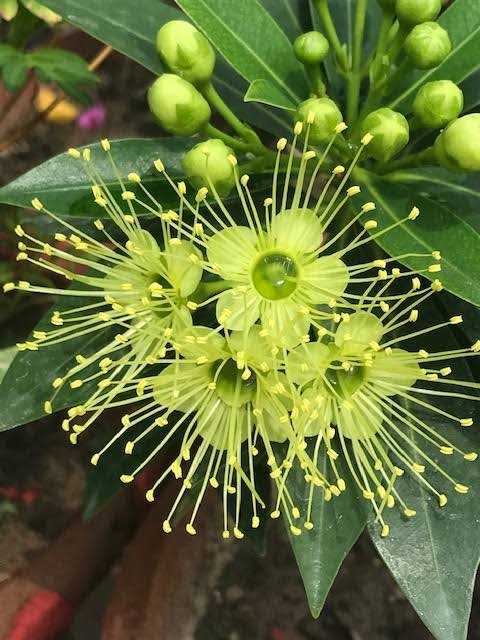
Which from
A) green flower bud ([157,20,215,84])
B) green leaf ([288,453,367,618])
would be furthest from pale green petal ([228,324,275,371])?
green flower bud ([157,20,215,84])

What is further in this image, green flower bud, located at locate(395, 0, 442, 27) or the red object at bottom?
the red object at bottom

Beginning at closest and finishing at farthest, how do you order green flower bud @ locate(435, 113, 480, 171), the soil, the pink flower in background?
green flower bud @ locate(435, 113, 480, 171) → the soil → the pink flower in background

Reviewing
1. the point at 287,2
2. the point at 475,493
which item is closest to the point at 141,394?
the point at 475,493

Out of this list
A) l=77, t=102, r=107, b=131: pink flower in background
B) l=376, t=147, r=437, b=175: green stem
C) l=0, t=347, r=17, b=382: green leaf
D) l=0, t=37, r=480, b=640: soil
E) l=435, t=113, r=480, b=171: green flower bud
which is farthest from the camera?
l=77, t=102, r=107, b=131: pink flower in background

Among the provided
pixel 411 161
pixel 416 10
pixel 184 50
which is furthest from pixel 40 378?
pixel 416 10

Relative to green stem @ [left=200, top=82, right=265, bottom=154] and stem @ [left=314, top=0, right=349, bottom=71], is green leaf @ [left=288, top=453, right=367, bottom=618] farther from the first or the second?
stem @ [left=314, top=0, right=349, bottom=71]

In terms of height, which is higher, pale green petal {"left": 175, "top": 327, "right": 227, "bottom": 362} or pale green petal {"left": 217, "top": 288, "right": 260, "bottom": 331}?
pale green petal {"left": 217, "top": 288, "right": 260, "bottom": 331}

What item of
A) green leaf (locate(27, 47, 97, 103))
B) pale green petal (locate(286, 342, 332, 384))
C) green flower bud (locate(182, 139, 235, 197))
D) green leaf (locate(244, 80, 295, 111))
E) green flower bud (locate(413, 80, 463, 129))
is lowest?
pale green petal (locate(286, 342, 332, 384))
